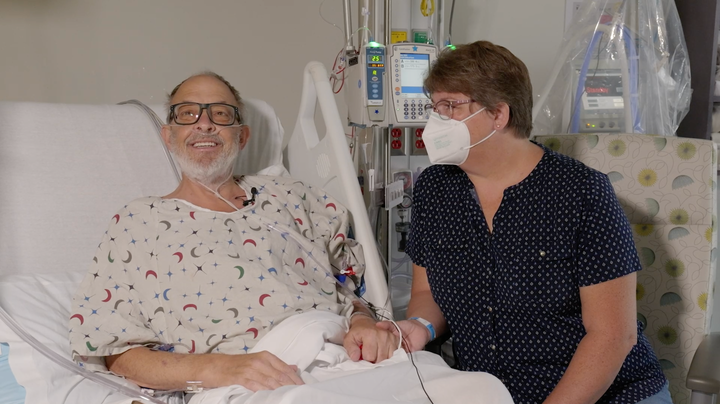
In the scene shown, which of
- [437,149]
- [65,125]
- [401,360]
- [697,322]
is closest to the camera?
[401,360]

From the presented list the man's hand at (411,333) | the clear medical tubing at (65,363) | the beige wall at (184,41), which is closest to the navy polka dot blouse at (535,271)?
the man's hand at (411,333)

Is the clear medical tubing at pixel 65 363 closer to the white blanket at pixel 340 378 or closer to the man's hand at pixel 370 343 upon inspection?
A: the white blanket at pixel 340 378

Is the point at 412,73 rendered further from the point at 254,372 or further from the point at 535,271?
the point at 254,372

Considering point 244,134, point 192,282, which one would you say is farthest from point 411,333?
point 244,134

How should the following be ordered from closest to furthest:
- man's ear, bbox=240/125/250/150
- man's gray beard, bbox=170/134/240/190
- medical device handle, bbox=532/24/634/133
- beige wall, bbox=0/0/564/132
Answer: man's gray beard, bbox=170/134/240/190
man's ear, bbox=240/125/250/150
medical device handle, bbox=532/24/634/133
beige wall, bbox=0/0/564/132

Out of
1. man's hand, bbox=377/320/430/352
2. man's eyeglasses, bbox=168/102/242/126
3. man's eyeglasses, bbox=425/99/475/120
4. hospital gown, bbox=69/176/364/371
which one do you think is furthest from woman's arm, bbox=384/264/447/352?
man's eyeglasses, bbox=168/102/242/126

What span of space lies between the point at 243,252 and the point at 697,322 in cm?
131

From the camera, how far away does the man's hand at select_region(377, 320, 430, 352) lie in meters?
1.53

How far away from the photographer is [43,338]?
1573 millimetres

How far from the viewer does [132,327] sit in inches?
58.0

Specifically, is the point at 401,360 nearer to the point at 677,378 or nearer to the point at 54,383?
the point at 54,383

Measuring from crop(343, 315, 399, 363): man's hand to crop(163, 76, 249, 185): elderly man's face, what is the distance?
2.08 ft

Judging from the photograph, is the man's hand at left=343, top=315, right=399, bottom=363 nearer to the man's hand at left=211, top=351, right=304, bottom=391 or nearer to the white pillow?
the man's hand at left=211, top=351, right=304, bottom=391

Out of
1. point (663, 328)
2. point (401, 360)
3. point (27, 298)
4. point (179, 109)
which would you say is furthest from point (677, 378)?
point (27, 298)
